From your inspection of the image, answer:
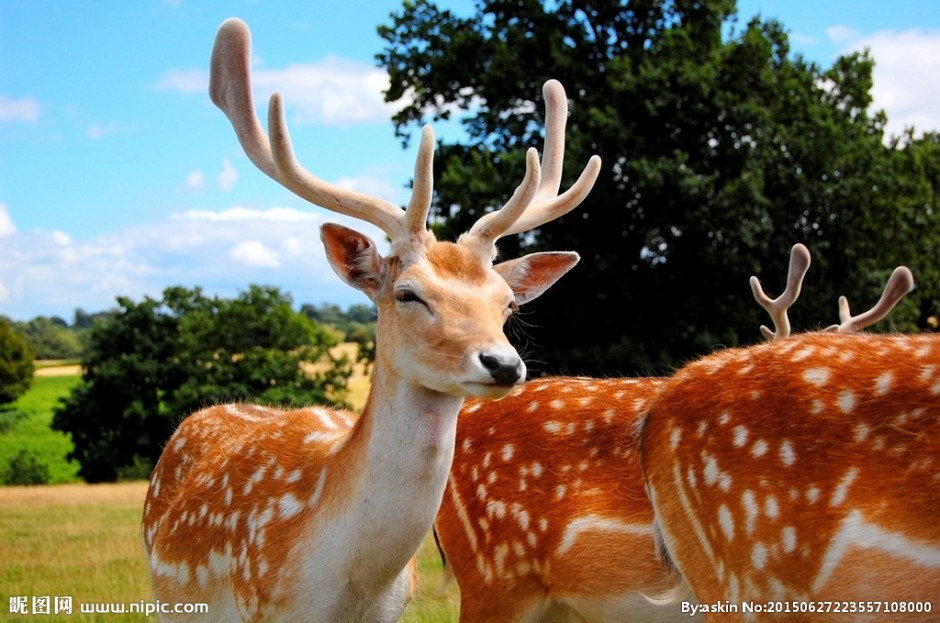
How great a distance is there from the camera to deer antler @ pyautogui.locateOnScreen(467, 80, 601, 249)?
3.46m

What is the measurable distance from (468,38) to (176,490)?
15937 mm

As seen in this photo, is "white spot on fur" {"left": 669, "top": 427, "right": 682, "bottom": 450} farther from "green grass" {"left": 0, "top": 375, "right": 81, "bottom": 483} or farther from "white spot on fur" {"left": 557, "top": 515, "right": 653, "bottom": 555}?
"green grass" {"left": 0, "top": 375, "right": 81, "bottom": 483}

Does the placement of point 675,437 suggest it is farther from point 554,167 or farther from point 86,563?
point 86,563

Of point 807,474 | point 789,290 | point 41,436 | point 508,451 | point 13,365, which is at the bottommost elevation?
A: point 41,436

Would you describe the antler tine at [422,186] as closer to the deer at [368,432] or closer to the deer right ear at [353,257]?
the deer at [368,432]

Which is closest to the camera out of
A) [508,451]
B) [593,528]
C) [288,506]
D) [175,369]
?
[593,528]

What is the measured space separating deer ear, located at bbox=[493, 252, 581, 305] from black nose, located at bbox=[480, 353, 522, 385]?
885 mm

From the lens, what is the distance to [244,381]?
32.7m

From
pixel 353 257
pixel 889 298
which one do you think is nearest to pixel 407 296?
pixel 353 257

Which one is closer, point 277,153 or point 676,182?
point 277,153

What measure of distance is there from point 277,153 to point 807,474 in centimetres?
212

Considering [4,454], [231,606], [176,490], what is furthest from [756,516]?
[4,454]

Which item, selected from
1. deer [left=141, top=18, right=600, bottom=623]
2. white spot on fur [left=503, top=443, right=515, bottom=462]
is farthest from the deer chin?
white spot on fur [left=503, top=443, right=515, bottom=462]

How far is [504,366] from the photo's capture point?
2.81m
